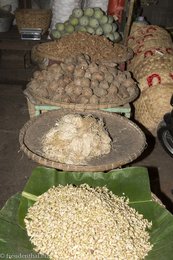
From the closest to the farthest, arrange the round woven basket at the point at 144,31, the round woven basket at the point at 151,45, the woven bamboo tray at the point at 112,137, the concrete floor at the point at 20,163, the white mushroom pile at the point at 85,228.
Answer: the white mushroom pile at the point at 85,228 → the woven bamboo tray at the point at 112,137 → the concrete floor at the point at 20,163 → the round woven basket at the point at 151,45 → the round woven basket at the point at 144,31

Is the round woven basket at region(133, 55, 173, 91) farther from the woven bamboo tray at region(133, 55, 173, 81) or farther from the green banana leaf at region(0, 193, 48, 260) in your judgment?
the green banana leaf at region(0, 193, 48, 260)

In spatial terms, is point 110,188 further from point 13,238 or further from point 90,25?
point 90,25

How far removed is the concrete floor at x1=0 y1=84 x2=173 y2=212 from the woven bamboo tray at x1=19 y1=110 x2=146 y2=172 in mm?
559

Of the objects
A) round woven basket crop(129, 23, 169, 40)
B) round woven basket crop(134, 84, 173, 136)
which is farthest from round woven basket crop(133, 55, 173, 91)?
round woven basket crop(129, 23, 169, 40)

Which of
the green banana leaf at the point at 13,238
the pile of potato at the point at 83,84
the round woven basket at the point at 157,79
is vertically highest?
the pile of potato at the point at 83,84

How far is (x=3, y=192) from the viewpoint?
10.4 feet

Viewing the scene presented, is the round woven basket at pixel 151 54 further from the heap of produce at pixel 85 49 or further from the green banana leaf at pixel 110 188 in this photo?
the green banana leaf at pixel 110 188

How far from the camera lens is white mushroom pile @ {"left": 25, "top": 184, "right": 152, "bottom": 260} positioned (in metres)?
1.50

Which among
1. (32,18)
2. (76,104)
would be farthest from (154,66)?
(32,18)

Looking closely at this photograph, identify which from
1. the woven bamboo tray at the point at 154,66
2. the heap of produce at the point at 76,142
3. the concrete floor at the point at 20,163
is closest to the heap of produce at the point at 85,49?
the woven bamboo tray at the point at 154,66

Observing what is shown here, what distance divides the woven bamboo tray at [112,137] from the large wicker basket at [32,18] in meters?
3.21

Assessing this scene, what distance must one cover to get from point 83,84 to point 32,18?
2877 millimetres

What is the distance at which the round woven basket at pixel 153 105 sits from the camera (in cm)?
386

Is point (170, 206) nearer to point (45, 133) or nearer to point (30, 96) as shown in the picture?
point (45, 133)
